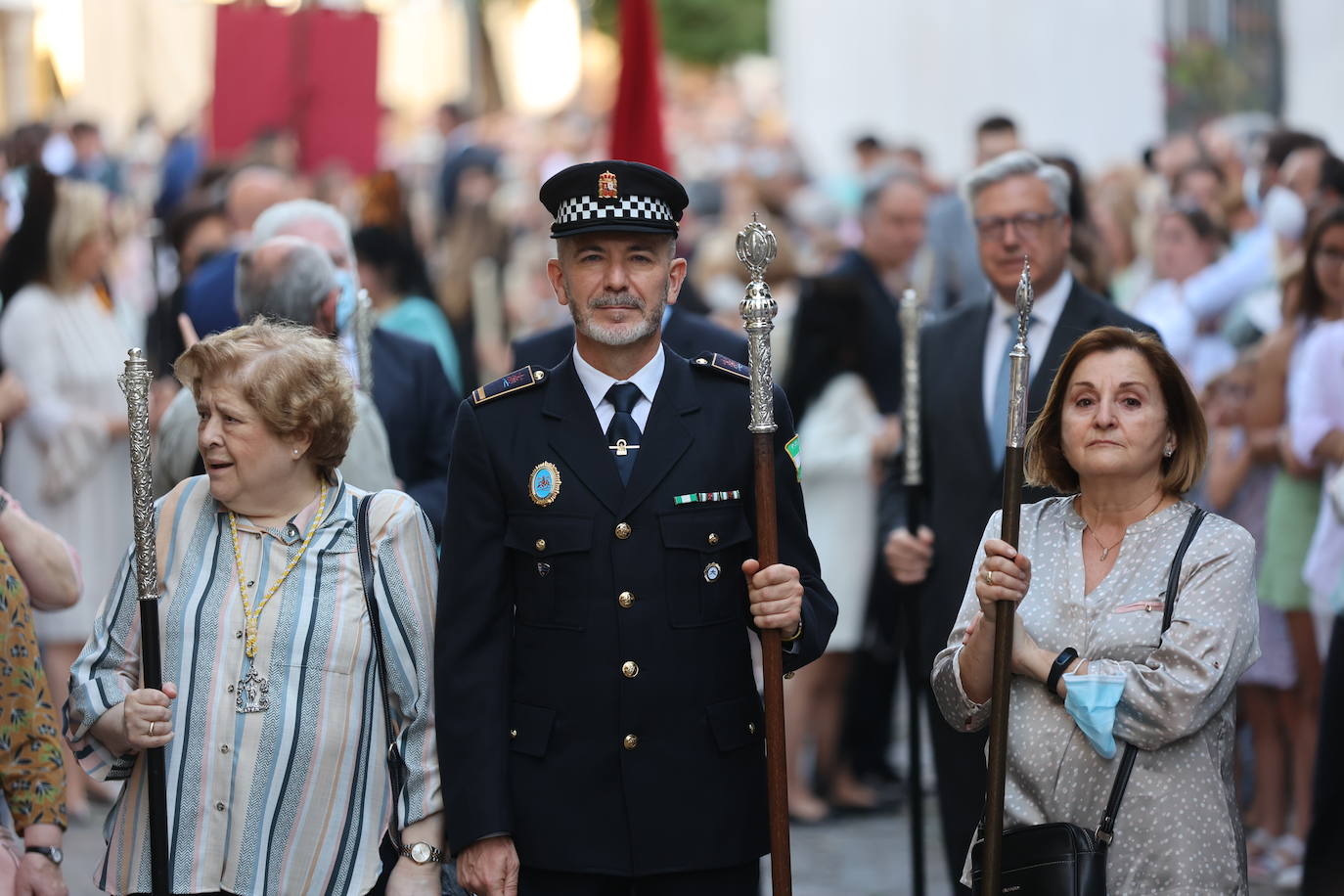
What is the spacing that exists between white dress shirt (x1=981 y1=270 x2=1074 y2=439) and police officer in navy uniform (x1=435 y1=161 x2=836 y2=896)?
5.31 feet

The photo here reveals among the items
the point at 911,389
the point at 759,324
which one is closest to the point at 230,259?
the point at 911,389

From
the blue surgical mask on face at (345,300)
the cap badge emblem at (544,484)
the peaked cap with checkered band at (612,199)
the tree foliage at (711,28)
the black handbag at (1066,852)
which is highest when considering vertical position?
the tree foliage at (711,28)

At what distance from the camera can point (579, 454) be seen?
4055 mm

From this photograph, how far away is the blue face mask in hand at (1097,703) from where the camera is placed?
3.97 metres

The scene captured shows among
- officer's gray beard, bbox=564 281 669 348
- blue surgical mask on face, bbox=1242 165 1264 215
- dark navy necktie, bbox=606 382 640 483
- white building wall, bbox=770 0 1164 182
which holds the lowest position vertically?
dark navy necktie, bbox=606 382 640 483

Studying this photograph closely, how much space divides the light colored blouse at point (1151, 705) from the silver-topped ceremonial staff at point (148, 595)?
5.57 ft

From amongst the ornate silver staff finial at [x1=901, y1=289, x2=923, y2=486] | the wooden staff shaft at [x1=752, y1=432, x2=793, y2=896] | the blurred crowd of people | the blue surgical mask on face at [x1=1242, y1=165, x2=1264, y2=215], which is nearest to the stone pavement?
the blurred crowd of people

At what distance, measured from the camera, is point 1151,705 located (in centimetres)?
395

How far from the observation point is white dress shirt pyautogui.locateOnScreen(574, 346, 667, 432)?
4.12m

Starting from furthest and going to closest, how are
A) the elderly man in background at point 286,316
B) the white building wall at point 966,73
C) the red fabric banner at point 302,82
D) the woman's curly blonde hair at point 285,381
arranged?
the white building wall at point 966,73 < the red fabric banner at point 302,82 < the elderly man in background at point 286,316 < the woman's curly blonde hair at point 285,381

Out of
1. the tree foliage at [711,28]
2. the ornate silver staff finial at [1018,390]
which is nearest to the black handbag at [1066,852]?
the ornate silver staff finial at [1018,390]

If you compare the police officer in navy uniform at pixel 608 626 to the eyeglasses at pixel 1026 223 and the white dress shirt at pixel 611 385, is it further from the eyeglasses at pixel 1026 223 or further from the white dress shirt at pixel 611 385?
the eyeglasses at pixel 1026 223

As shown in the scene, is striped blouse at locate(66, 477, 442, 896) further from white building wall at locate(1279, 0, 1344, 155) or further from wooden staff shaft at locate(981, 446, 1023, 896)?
white building wall at locate(1279, 0, 1344, 155)

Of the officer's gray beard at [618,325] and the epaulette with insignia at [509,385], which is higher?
the officer's gray beard at [618,325]
